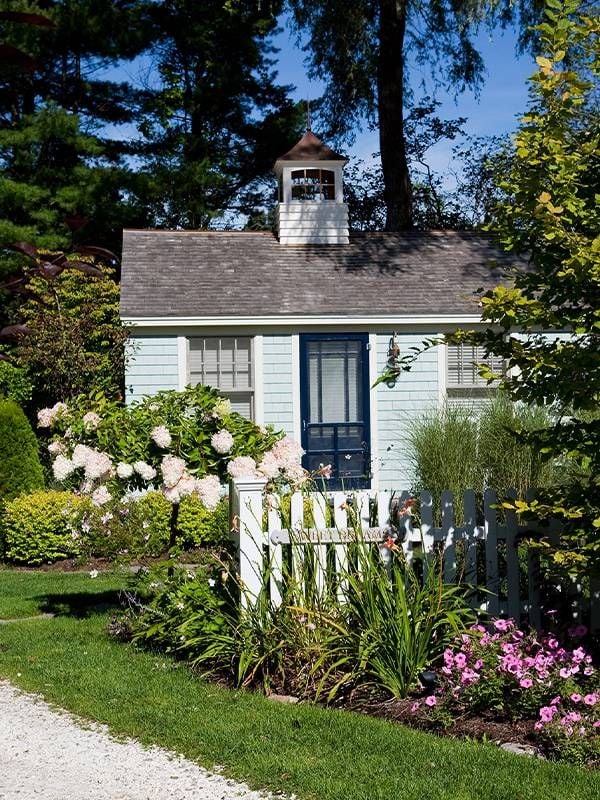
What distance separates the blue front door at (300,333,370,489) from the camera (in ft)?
47.3

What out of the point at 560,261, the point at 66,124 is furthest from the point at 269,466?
the point at 66,124

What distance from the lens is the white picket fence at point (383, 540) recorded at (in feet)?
19.5

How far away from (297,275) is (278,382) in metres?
1.88

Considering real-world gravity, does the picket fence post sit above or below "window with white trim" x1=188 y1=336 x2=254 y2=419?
below

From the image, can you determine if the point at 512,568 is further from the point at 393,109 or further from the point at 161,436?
the point at 393,109

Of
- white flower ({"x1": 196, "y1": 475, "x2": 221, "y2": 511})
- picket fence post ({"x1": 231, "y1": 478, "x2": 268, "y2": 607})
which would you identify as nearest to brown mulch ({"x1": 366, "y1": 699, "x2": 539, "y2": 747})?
picket fence post ({"x1": 231, "y1": 478, "x2": 268, "y2": 607})

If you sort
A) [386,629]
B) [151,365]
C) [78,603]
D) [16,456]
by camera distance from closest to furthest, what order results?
[386,629] → [78,603] → [16,456] → [151,365]

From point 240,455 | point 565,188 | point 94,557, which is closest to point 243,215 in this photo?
point 94,557

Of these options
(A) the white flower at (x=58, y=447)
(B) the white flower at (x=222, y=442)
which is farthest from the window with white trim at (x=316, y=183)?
(B) the white flower at (x=222, y=442)

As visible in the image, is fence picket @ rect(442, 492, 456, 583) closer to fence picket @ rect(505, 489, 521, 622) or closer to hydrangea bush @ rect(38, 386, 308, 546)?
fence picket @ rect(505, 489, 521, 622)

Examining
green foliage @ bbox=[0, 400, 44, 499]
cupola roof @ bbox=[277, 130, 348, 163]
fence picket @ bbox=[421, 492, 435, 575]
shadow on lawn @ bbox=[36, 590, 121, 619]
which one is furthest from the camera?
cupola roof @ bbox=[277, 130, 348, 163]

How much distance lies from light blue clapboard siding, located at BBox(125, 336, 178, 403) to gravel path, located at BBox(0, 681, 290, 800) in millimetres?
8986

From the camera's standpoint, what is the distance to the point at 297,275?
15.2 metres

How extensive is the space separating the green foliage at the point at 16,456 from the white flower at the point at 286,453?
5.71 metres
